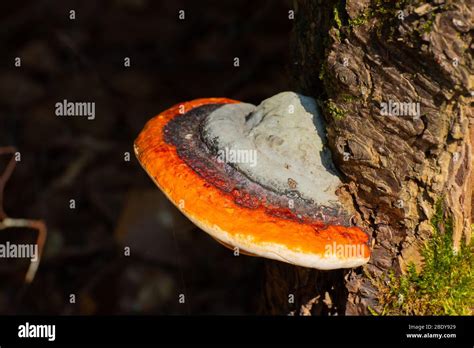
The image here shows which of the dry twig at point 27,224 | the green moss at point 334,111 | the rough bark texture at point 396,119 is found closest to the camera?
the rough bark texture at point 396,119

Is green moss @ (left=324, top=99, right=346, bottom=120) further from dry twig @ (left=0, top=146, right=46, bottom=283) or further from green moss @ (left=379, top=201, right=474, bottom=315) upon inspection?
dry twig @ (left=0, top=146, right=46, bottom=283)

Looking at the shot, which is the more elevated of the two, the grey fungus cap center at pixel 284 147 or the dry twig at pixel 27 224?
the grey fungus cap center at pixel 284 147

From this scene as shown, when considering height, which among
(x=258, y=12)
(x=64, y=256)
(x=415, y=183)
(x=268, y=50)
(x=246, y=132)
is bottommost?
(x=64, y=256)

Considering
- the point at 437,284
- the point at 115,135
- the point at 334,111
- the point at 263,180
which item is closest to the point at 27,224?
the point at 115,135

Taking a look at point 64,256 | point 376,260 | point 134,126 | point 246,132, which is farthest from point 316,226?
point 134,126

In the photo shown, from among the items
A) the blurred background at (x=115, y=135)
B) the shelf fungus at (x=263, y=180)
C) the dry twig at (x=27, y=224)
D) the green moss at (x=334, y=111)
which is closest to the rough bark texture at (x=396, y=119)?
the green moss at (x=334, y=111)

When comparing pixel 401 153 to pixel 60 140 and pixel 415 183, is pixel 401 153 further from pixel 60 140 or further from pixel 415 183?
pixel 60 140

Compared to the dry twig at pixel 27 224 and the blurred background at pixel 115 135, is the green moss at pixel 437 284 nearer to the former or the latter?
the blurred background at pixel 115 135
